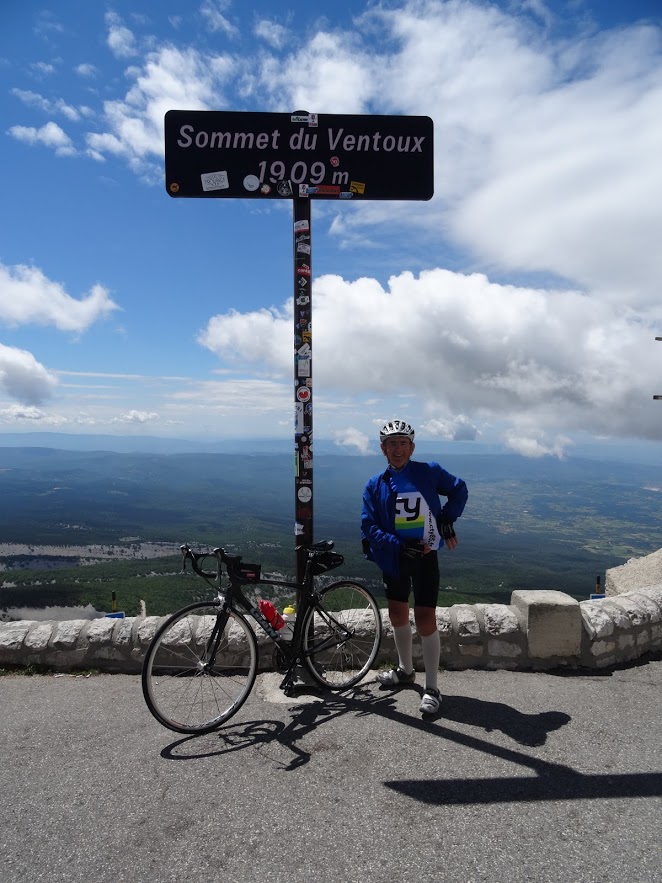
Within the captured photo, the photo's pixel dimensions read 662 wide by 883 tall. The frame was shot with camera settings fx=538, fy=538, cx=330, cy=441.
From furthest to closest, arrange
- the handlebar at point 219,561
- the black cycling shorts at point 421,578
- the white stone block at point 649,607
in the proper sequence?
1. the white stone block at point 649,607
2. the black cycling shorts at point 421,578
3. the handlebar at point 219,561

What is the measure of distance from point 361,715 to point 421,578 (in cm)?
113

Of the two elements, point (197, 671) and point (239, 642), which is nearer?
point (197, 671)

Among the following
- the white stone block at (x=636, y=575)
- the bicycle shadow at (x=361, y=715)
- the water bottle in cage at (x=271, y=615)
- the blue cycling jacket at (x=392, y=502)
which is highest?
the blue cycling jacket at (x=392, y=502)

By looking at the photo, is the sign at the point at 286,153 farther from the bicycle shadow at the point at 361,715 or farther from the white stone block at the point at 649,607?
the white stone block at the point at 649,607

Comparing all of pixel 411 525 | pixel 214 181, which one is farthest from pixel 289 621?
pixel 214 181

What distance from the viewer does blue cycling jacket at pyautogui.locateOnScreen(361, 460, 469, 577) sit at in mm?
4328

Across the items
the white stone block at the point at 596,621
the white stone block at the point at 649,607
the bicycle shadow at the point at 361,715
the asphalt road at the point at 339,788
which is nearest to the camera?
the asphalt road at the point at 339,788

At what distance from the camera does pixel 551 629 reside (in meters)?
5.00

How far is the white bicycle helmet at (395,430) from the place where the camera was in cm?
440

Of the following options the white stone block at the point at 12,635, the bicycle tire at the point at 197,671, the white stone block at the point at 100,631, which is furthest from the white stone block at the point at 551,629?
the white stone block at the point at 12,635

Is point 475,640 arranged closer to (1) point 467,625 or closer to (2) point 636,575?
(1) point 467,625

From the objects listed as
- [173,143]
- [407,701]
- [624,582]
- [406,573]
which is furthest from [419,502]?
[624,582]

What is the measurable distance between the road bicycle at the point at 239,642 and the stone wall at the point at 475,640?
292 millimetres

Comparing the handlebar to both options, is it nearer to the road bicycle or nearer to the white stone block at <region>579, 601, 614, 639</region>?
the road bicycle
